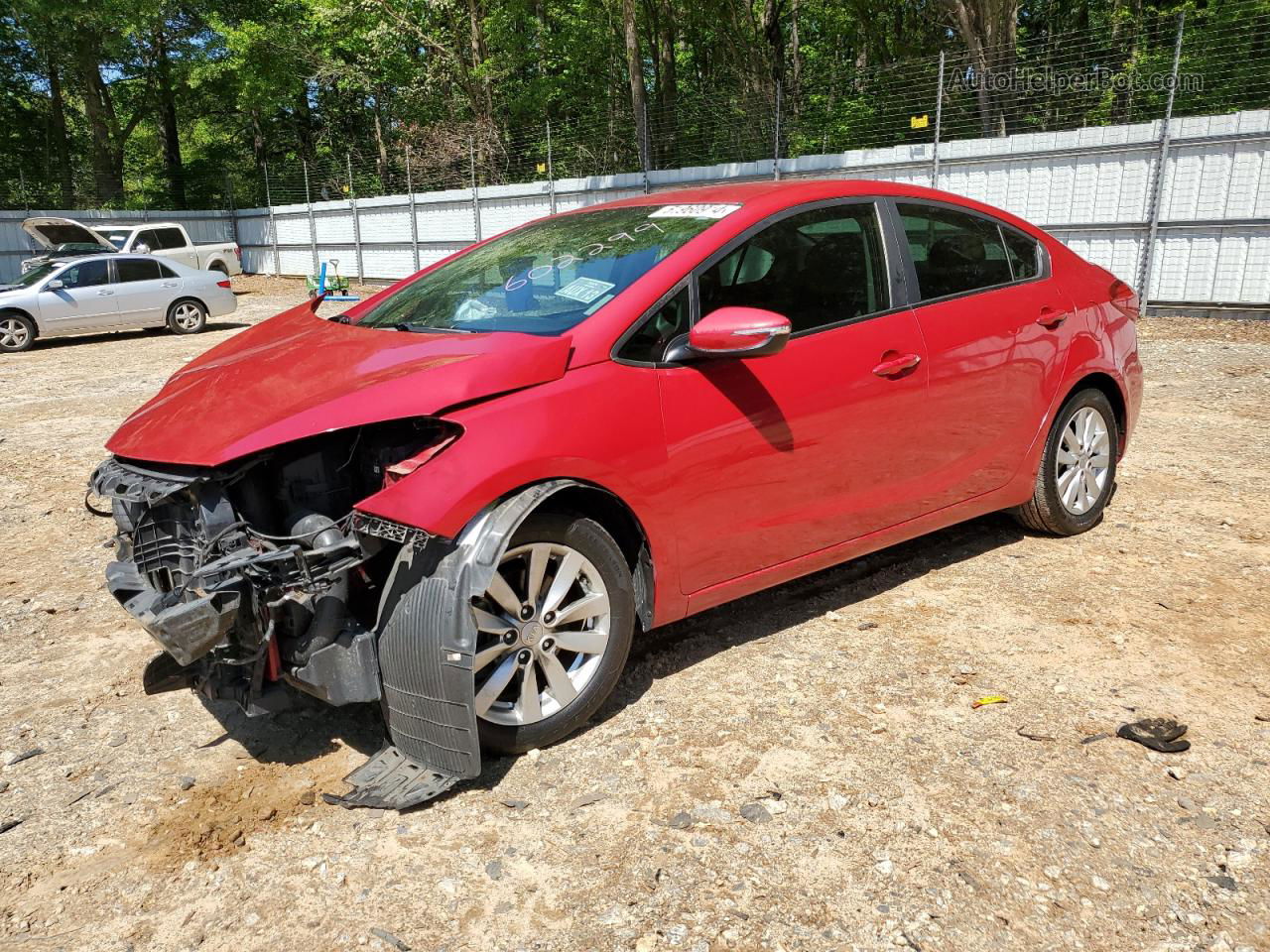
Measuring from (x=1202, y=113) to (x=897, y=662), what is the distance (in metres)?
12.5

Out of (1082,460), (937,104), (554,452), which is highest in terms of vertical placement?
(937,104)

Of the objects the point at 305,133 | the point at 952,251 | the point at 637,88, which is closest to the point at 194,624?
the point at 952,251

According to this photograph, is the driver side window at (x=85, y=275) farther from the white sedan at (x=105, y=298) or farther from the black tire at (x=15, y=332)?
the black tire at (x=15, y=332)

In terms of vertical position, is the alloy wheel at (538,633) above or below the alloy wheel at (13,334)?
above

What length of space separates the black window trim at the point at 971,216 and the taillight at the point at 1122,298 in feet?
1.71

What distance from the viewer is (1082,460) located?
4.83 metres

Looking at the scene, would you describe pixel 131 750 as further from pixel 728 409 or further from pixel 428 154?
pixel 428 154

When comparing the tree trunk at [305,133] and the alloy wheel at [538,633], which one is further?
the tree trunk at [305,133]

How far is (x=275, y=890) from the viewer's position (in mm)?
2529

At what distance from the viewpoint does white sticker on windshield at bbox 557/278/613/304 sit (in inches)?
133

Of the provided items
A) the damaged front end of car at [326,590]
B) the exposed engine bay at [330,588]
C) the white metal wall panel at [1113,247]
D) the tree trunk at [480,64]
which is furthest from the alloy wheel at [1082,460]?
the tree trunk at [480,64]

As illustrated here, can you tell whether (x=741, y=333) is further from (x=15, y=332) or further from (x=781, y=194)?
(x=15, y=332)

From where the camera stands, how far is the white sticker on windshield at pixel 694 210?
144 inches

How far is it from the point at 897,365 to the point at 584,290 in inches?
50.7
